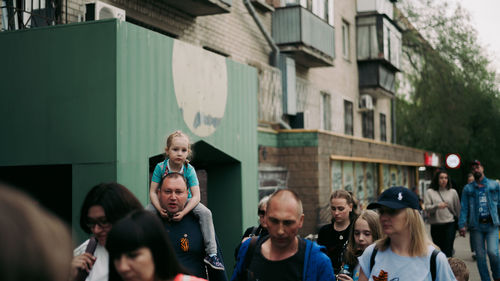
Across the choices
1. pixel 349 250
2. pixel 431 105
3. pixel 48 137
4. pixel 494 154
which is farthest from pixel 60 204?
pixel 494 154

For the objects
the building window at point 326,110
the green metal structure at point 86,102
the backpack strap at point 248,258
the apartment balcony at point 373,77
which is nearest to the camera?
the backpack strap at point 248,258

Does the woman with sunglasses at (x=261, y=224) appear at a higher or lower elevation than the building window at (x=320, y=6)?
lower

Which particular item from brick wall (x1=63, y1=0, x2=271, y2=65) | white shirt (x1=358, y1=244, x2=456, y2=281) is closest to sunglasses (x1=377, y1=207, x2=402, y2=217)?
white shirt (x1=358, y1=244, x2=456, y2=281)

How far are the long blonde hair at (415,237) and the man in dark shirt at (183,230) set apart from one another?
175cm

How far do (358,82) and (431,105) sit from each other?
6418 mm

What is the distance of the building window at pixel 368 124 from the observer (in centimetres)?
2685

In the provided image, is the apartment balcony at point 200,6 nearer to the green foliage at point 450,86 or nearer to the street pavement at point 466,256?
the street pavement at point 466,256

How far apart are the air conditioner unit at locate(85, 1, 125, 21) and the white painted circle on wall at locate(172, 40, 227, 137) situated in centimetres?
173

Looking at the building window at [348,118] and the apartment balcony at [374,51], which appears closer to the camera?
the building window at [348,118]

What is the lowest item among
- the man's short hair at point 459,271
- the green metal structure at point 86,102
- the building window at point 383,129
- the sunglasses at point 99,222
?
the man's short hair at point 459,271

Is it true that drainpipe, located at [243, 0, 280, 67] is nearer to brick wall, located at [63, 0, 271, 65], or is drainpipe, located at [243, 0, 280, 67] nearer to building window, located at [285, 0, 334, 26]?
brick wall, located at [63, 0, 271, 65]

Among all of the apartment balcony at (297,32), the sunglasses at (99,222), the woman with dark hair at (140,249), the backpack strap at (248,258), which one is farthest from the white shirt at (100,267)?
the apartment balcony at (297,32)

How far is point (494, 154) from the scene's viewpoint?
3234 cm

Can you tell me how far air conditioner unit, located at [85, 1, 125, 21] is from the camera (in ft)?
33.4
